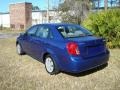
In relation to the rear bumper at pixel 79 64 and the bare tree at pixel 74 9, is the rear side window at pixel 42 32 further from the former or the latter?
the bare tree at pixel 74 9

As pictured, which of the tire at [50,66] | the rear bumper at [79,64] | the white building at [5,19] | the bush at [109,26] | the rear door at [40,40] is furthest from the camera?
the white building at [5,19]

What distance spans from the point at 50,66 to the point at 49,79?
21.2 inches

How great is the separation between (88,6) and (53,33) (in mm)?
21371

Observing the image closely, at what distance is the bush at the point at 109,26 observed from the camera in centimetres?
1158

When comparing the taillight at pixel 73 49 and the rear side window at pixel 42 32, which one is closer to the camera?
the taillight at pixel 73 49

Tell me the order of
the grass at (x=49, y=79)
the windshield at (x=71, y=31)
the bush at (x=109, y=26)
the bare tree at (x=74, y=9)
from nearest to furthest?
1. the grass at (x=49, y=79)
2. the windshield at (x=71, y=31)
3. the bush at (x=109, y=26)
4. the bare tree at (x=74, y=9)

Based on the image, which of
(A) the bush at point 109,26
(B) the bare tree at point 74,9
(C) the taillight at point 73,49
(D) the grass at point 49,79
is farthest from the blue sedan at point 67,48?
(B) the bare tree at point 74,9

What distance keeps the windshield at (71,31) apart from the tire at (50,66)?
88 cm

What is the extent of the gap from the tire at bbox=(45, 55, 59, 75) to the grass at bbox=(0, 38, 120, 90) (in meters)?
0.13

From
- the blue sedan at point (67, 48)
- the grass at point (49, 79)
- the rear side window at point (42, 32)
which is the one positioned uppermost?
the rear side window at point (42, 32)

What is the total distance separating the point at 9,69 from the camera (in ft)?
27.3

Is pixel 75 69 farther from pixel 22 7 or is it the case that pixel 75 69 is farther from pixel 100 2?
pixel 22 7

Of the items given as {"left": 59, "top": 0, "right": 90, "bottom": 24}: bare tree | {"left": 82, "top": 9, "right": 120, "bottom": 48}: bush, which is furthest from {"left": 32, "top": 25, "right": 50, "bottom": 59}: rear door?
{"left": 59, "top": 0, "right": 90, "bottom": 24}: bare tree

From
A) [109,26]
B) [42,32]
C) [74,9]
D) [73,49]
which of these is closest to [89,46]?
[73,49]
